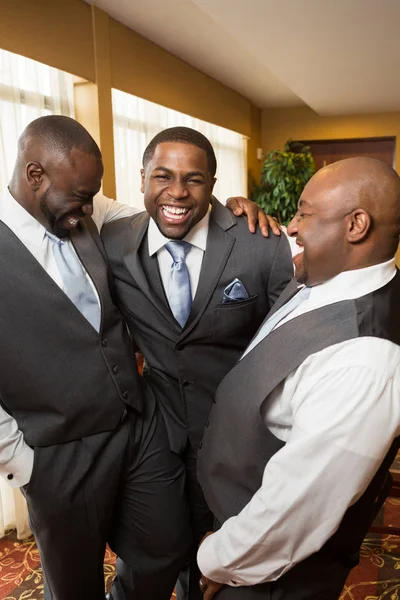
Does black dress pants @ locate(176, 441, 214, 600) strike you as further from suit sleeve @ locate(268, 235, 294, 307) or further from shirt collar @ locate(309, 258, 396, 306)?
shirt collar @ locate(309, 258, 396, 306)

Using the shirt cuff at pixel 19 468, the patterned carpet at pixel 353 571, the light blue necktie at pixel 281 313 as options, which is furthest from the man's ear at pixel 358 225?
the patterned carpet at pixel 353 571

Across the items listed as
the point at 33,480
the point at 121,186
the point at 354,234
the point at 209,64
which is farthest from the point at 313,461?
the point at 209,64

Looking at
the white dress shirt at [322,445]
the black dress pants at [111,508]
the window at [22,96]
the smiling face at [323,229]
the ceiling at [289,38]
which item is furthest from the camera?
the ceiling at [289,38]

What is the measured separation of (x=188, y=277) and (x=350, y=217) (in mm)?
727

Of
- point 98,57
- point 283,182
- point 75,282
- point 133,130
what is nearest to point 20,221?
point 75,282

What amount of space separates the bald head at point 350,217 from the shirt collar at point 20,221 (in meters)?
0.77

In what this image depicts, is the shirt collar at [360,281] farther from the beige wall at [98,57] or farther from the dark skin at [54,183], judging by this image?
the beige wall at [98,57]

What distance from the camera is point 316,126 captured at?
8.21m

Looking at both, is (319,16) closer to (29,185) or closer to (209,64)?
(209,64)

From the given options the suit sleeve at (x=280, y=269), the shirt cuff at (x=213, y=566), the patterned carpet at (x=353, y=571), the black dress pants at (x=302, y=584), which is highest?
the suit sleeve at (x=280, y=269)

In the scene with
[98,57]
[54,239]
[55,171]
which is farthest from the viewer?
[98,57]

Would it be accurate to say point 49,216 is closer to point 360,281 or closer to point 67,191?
point 67,191

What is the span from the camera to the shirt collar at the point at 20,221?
1.49 m

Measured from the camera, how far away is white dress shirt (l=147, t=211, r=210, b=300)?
5.68 feet
